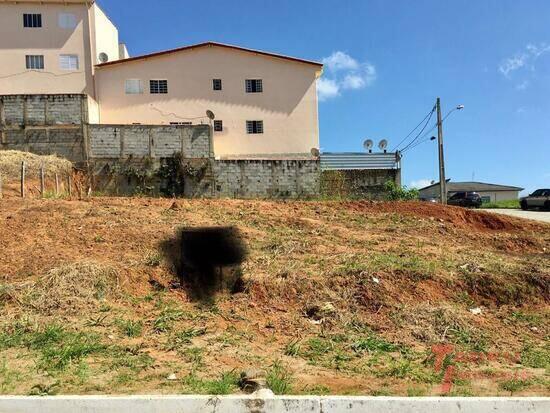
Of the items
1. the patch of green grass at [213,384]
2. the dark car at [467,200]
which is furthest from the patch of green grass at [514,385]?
the dark car at [467,200]

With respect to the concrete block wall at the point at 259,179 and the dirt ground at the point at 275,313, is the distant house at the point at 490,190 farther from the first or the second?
the dirt ground at the point at 275,313

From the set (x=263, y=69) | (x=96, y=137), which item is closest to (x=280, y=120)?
(x=263, y=69)

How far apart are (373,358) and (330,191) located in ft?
56.9

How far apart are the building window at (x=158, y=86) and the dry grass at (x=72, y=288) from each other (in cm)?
2015

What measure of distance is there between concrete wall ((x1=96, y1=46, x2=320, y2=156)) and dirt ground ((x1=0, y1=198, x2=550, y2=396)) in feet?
53.5

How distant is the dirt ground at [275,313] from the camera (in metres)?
4.02

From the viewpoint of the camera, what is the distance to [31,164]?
16.5 meters

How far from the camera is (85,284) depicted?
606 centimetres

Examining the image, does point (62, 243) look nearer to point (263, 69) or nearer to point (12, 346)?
point (12, 346)

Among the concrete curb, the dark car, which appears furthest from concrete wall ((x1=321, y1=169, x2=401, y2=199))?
the concrete curb

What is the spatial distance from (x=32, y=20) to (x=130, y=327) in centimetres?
2603

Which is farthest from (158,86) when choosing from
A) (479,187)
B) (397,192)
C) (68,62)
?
(479,187)

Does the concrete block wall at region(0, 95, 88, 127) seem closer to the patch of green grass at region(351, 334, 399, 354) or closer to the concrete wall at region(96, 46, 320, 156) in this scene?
the concrete wall at region(96, 46, 320, 156)

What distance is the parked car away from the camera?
2934 cm
